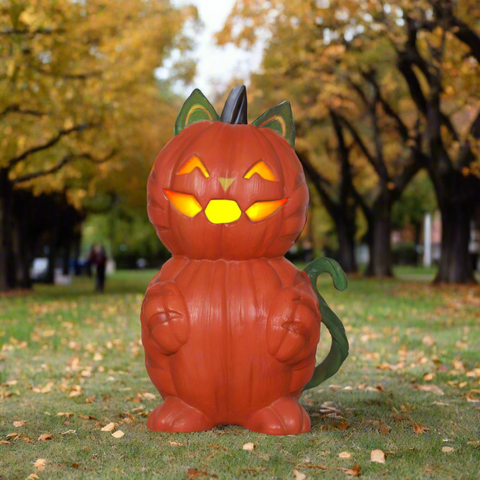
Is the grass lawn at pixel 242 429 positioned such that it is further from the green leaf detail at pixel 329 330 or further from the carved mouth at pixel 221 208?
the carved mouth at pixel 221 208

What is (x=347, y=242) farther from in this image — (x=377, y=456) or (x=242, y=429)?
(x=377, y=456)

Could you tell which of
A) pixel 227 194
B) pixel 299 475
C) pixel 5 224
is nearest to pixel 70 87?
pixel 5 224

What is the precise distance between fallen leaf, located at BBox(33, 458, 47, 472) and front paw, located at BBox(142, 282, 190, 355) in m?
1.03

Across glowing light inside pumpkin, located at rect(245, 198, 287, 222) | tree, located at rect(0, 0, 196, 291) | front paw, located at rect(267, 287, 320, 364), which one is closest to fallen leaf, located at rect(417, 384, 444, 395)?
front paw, located at rect(267, 287, 320, 364)

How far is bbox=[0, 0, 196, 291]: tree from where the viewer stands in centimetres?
1423

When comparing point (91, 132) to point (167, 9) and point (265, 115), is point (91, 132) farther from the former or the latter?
point (265, 115)

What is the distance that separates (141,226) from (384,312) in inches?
1193

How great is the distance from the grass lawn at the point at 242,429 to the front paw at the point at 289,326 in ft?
2.01

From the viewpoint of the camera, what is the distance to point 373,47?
16609mm

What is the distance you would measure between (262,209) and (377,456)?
5.93 feet

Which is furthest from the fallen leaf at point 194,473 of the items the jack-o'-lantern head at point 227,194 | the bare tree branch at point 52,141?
the bare tree branch at point 52,141

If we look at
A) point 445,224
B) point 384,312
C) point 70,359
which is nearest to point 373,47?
point 445,224

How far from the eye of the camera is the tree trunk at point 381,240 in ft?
77.6

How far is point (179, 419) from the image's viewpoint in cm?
462
